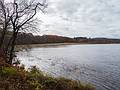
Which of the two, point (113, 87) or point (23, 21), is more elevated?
point (23, 21)

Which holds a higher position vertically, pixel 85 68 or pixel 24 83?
pixel 24 83

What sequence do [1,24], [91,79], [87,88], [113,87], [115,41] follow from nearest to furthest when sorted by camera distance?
1. [87,88]
2. [113,87]
3. [91,79]
4. [1,24]
5. [115,41]

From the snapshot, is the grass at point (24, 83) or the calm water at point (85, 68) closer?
the grass at point (24, 83)

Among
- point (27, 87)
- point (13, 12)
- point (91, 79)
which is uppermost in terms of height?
point (13, 12)

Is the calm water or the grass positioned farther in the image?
the calm water

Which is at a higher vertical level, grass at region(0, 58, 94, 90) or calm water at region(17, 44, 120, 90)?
grass at region(0, 58, 94, 90)

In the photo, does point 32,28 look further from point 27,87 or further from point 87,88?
point 27,87

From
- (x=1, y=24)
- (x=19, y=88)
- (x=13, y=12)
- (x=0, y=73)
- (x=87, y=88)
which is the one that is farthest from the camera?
(x=1, y=24)

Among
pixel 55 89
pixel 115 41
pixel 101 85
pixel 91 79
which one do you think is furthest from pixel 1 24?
pixel 115 41

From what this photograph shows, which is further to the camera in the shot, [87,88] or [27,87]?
[87,88]

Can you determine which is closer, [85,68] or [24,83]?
[24,83]

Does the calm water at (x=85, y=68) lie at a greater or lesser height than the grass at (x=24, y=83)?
lesser

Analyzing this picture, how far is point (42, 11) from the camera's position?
25203 mm

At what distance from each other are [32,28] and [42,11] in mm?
2216
